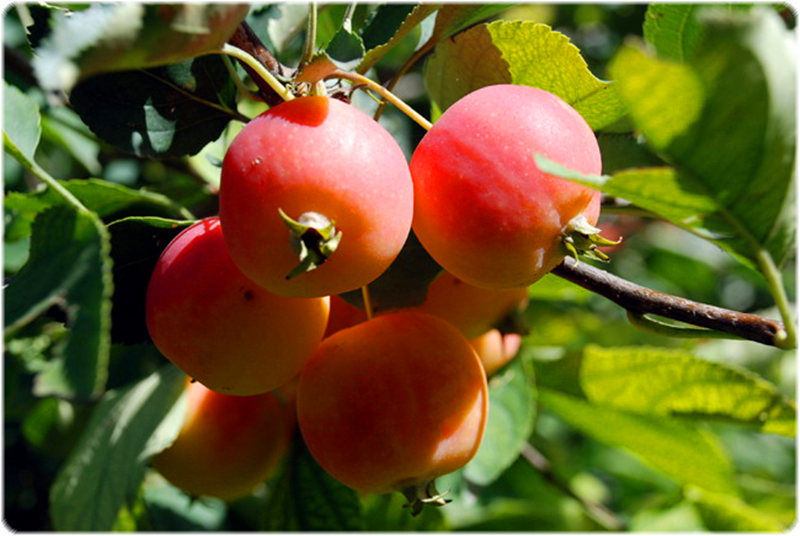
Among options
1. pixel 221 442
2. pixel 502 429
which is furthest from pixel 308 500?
pixel 502 429

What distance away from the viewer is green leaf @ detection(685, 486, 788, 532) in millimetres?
1458

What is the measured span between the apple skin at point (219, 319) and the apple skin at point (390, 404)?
52 millimetres

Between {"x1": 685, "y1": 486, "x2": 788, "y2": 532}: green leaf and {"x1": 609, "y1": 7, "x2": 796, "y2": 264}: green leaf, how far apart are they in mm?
913

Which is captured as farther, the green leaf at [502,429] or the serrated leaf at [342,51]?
the green leaf at [502,429]

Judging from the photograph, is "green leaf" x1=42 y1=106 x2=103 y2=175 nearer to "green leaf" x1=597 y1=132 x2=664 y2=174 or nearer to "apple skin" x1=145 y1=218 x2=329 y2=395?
"apple skin" x1=145 y1=218 x2=329 y2=395

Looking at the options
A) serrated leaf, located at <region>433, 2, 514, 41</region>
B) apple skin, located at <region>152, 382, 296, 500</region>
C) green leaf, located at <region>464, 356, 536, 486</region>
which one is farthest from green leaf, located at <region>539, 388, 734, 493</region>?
serrated leaf, located at <region>433, 2, 514, 41</region>

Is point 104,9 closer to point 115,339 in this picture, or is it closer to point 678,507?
point 115,339

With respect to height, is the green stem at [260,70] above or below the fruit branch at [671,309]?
above

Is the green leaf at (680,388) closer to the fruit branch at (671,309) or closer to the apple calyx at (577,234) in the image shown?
the fruit branch at (671,309)

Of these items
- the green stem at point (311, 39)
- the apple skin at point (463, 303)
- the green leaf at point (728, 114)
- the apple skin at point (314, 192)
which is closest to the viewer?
the green leaf at point (728, 114)

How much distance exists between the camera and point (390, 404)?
0.85 meters

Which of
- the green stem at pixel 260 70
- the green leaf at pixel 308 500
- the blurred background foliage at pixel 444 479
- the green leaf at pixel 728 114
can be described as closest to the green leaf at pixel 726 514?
the blurred background foliage at pixel 444 479

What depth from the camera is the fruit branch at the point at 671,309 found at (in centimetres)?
80

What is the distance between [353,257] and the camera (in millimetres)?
709
